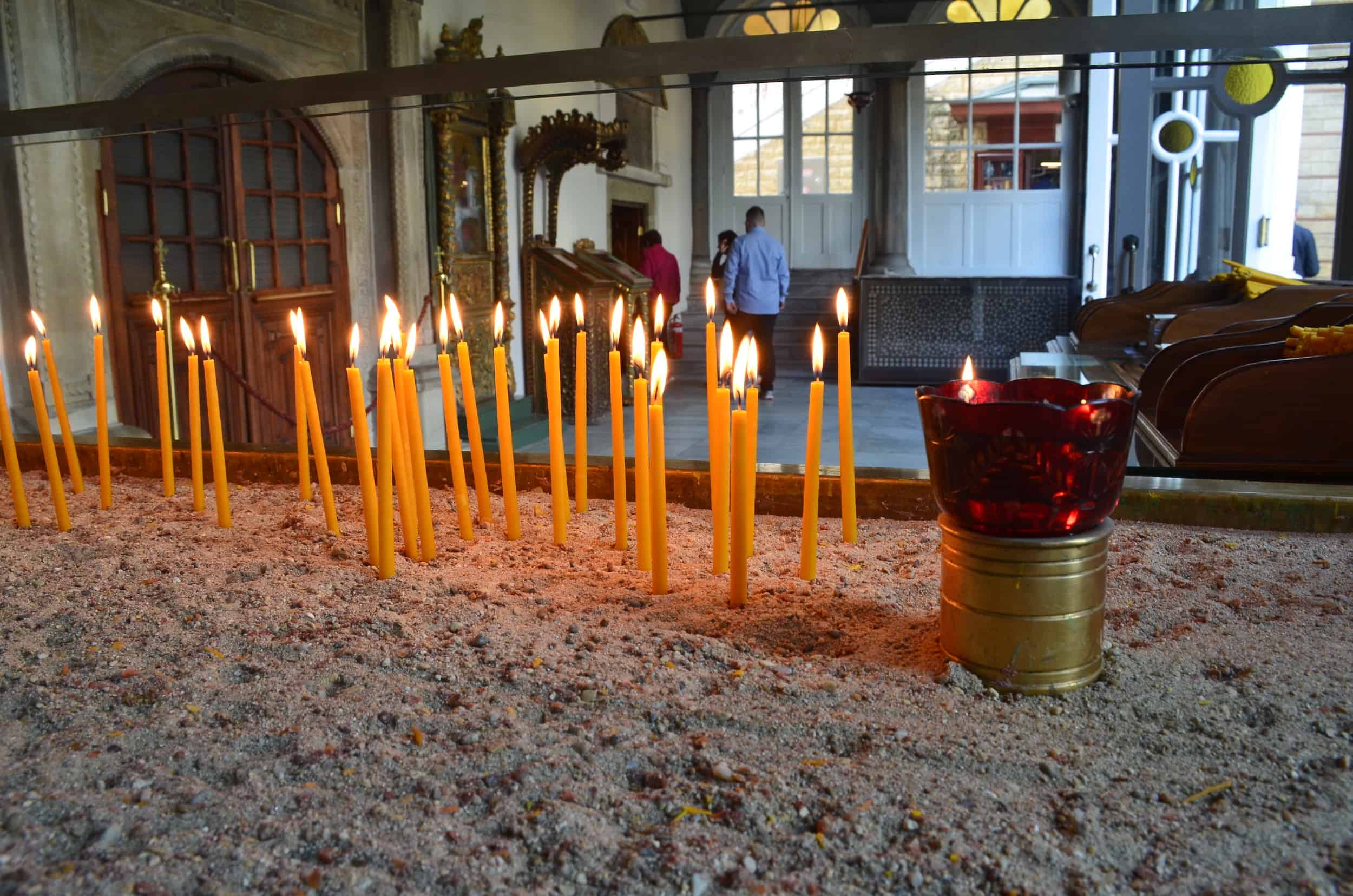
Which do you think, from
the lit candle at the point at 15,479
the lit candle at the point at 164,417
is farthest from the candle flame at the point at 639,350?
the lit candle at the point at 15,479

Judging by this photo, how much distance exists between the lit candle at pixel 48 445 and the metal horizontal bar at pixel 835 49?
786 mm

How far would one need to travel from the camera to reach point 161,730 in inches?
52.7

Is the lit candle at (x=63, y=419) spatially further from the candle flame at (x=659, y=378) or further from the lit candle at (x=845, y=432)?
the lit candle at (x=845, y=432)

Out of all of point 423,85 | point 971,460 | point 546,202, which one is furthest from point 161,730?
point 546,202

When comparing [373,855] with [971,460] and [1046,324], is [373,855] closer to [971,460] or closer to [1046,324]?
[971,460]

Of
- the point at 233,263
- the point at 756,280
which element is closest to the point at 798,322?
the point at 756,280

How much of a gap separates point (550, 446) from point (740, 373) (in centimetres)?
58

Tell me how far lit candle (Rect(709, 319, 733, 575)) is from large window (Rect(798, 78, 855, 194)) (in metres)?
12.5

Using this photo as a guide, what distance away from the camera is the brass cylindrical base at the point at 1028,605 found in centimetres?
134

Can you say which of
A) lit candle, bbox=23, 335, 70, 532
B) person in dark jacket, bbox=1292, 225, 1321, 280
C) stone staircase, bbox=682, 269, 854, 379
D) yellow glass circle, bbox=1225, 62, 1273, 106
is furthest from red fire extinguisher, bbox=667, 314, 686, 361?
lit candle, bbox=23, 335, 70, 532

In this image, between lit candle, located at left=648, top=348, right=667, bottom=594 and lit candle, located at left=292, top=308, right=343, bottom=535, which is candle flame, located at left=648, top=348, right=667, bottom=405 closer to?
lit candle, located at left=648, top=348, right=667, bottom=594

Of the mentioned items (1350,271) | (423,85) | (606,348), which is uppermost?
(423,85)

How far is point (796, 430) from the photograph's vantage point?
8.13m

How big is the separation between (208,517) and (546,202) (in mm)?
7080
